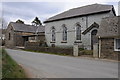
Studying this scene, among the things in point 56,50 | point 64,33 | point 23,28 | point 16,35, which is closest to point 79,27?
point 64,33

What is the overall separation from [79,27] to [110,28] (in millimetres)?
10695

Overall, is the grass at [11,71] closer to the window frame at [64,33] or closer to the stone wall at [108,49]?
the stone wall at [108,49]

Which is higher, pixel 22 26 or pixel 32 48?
pixel 22 26

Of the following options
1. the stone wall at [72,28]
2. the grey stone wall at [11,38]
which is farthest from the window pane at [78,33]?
the grey stone wall at [11,38]

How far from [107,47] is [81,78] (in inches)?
417

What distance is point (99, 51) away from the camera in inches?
701

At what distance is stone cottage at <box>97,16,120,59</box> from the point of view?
16500 mm

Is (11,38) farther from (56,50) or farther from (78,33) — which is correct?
(56,50)

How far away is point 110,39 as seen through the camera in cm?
1700

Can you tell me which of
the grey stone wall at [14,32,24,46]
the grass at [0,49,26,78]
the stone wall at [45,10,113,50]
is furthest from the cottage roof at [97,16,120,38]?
the grey stone wall at [14,32,24,46]

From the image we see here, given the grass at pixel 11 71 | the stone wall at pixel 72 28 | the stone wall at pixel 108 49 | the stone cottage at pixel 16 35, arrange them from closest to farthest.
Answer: the grass at pixel 11 71
the stone wall at pixel 108 49
the stone wall at pixel 72 28
the stone cottage at pixel 16 35

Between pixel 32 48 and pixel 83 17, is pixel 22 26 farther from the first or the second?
pixel 83 17

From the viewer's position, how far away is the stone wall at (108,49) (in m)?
16.5

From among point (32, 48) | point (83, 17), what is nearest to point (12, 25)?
point (32, 48)
